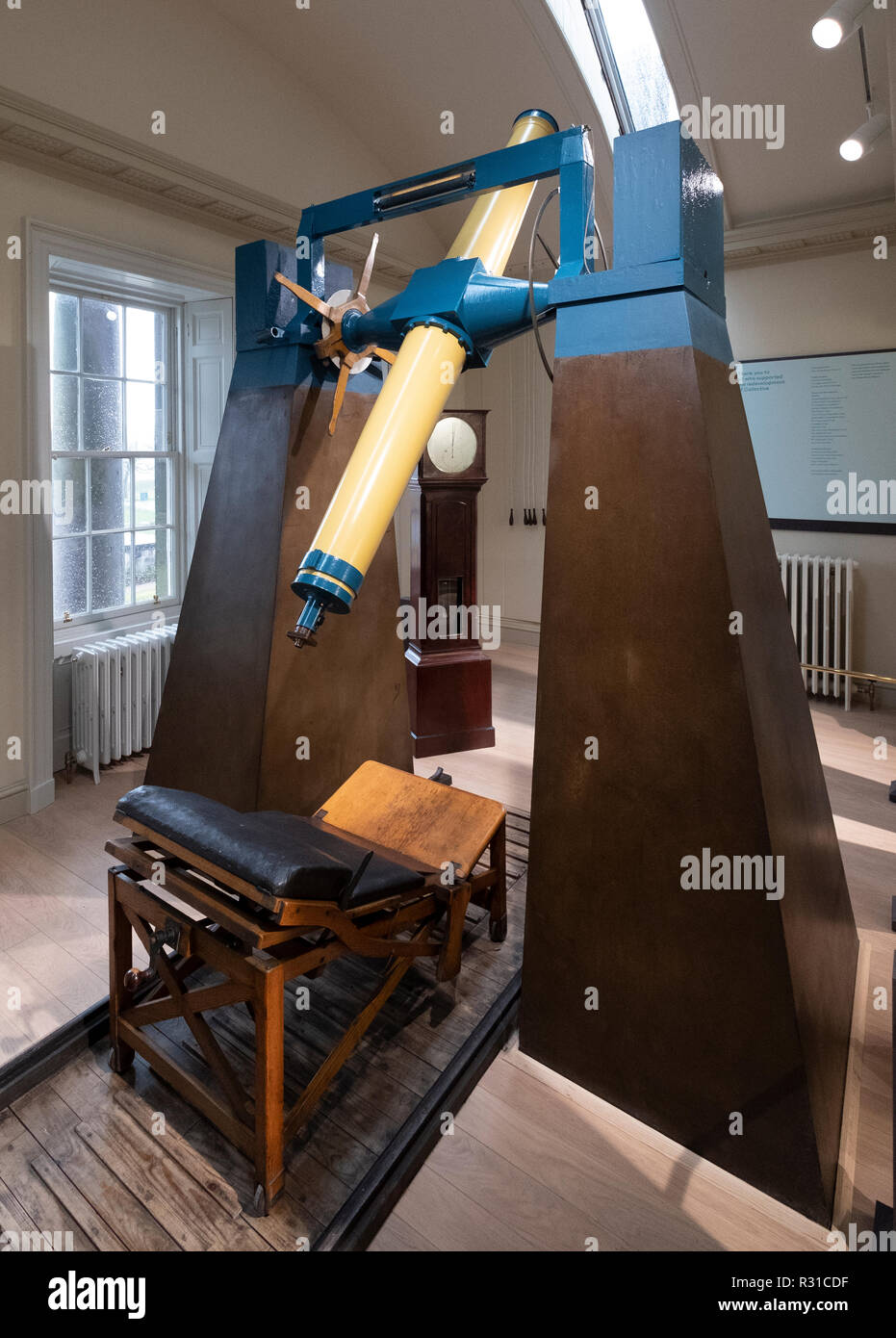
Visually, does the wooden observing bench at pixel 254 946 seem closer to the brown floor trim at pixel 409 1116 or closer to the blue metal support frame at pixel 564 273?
the brown floor trim at pixel 409 1116

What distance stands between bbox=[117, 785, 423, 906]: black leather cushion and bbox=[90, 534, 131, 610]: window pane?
8.51 feet

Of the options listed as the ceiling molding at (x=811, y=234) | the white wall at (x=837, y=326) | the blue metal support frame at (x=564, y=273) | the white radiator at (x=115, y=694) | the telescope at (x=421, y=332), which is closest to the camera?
the blue metal support frame at (x=564, y=273)

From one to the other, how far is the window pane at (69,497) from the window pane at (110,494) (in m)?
0.05

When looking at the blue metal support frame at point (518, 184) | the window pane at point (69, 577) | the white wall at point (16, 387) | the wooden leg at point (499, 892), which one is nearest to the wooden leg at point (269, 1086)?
the wooden leg at point (499, 892)

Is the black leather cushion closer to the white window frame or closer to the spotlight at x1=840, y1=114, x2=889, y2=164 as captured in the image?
the white window frame

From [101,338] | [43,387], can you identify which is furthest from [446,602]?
[101,338]

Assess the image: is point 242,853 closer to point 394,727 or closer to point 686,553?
point 686,553

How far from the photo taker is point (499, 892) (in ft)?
7.54

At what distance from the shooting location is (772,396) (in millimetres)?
4887

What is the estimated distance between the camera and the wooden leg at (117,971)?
5.69 ft

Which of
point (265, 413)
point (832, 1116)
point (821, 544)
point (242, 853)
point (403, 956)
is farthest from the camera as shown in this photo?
point (821, 544)

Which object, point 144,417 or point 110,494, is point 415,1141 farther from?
point 144,417
